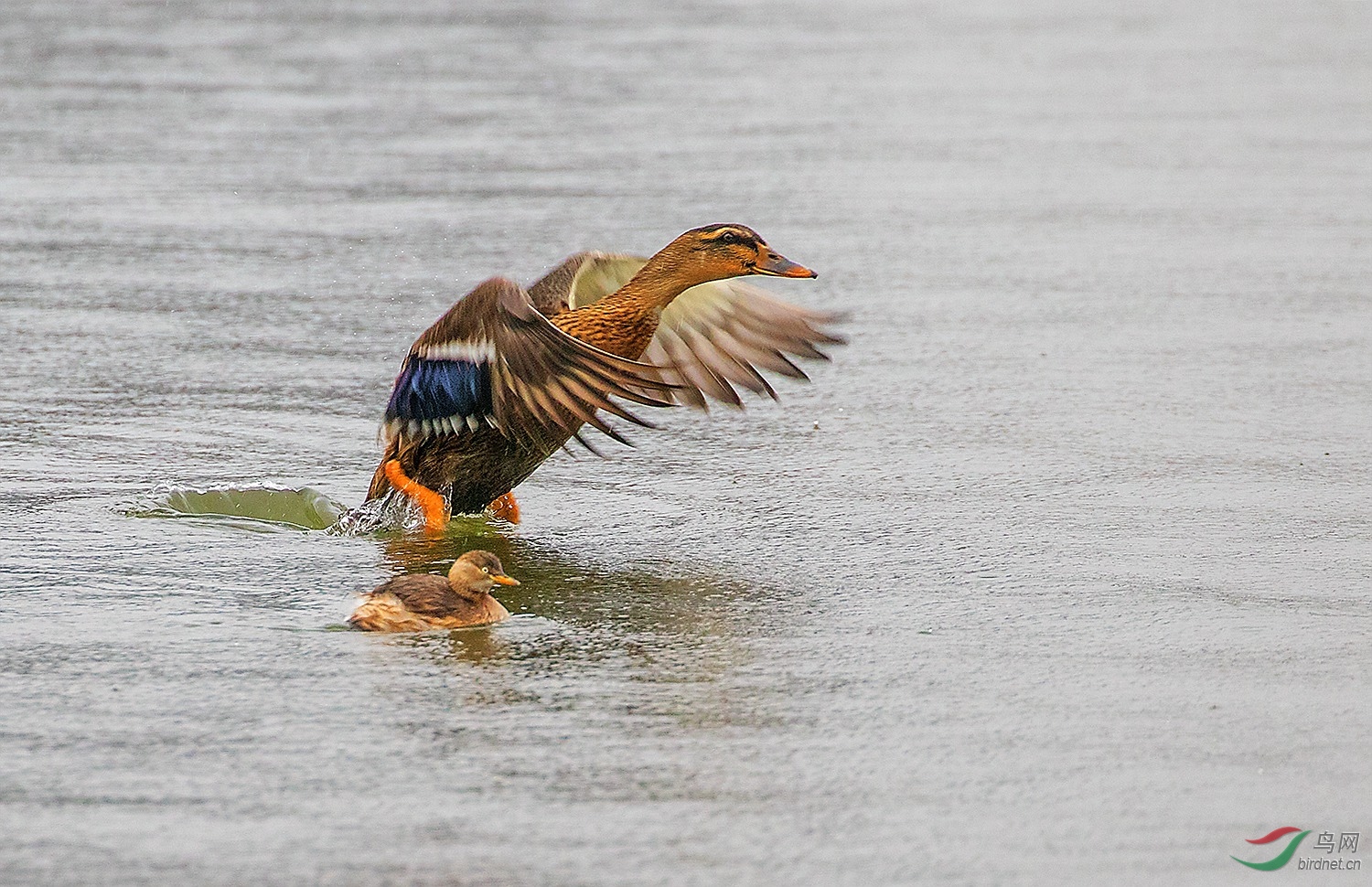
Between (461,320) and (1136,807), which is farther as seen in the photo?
(461,320)

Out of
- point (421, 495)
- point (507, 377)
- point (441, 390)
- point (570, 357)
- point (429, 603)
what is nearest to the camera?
point (429, 603)

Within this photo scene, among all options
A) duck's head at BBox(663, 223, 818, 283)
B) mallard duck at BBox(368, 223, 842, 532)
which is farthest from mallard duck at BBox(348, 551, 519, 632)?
duck's head at BBox(663, 223, 818, 283)

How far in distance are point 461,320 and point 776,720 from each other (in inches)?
69.9

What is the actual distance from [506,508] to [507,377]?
64 centimetres

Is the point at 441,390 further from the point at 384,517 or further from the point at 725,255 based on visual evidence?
the point at 725,255

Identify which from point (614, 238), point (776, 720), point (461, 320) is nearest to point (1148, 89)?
point (614, 238)

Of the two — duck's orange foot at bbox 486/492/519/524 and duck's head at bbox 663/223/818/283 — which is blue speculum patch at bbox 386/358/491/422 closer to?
duck's orange foot at bbox 486/492/519/524

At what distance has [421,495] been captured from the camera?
605 cm

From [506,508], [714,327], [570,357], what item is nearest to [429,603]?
[570,357]

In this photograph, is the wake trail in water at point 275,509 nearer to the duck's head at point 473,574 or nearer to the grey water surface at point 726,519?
the grey water surface at point 726,519

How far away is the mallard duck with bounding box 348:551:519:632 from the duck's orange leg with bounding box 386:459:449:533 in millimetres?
1010

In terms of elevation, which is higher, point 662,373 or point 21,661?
point 662,373

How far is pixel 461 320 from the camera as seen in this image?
5.74 m

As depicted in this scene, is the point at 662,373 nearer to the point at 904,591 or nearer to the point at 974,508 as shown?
the point at 974,508
